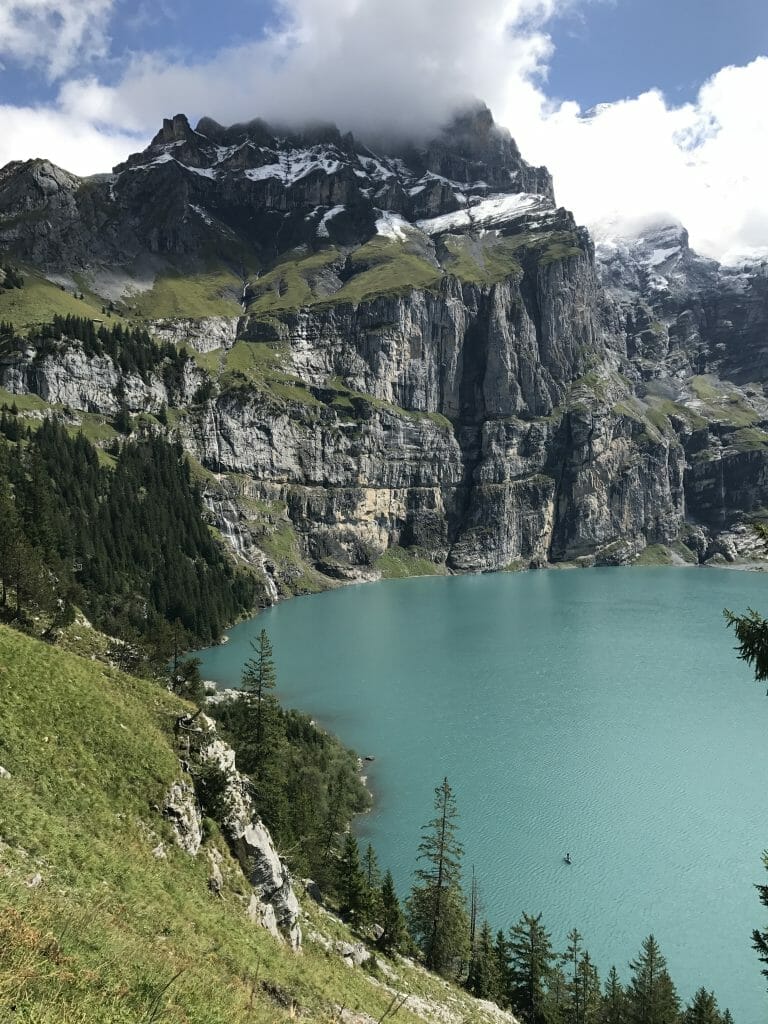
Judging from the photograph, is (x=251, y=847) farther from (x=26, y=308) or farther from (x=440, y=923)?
(x=26, y=308)

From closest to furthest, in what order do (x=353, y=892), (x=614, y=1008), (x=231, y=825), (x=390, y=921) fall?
(x=231, y=825) < (x=614, y=1008) < (x=390, y=921) < (x=353, y=892)

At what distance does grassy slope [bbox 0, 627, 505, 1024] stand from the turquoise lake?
822 inches

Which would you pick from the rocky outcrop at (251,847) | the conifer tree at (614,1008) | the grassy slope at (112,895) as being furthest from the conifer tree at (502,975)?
the rocky outcrop at (251,847)

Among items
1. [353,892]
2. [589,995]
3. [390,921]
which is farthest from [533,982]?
[353,892]

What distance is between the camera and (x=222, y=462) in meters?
196

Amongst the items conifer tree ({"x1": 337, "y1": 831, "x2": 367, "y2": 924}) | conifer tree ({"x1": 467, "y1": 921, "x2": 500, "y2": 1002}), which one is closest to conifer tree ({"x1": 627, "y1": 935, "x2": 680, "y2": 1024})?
conifer tree ({"x1": 467, "y1": 921, "x2": 500, "y2": 1002})

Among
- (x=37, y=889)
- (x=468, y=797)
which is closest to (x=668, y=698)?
(x=468, y=797)

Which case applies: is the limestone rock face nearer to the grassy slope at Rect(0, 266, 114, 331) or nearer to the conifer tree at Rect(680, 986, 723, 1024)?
the conifer tree at Rect(680, 986, 723, 1024)

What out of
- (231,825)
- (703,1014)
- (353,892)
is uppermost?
(231,825)

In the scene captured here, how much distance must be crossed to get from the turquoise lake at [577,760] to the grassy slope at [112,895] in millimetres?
20872

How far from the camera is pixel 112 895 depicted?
594 inches

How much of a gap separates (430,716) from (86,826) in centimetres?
6658

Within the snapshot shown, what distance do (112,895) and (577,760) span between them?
6216 cm

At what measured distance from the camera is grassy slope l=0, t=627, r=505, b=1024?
8594 millimetres
